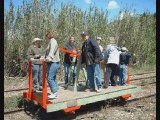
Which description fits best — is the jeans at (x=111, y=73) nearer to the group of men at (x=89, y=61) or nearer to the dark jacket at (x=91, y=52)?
the group of men at (x=89, y=61)

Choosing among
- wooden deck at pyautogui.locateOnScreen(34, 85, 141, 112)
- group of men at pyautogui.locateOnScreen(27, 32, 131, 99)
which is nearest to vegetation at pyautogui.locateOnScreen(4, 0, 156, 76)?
group of men at pyautogui.locateOnScreen(27, 32, 131, 99)

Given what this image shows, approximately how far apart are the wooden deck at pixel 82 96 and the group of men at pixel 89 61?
271 mm

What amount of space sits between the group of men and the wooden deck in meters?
0.27

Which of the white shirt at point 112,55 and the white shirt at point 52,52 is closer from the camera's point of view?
the white shirt at point 52,52

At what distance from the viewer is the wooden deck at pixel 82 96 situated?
7578mm

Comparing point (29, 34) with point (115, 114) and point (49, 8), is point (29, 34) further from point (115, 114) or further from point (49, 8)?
point (115, 114)

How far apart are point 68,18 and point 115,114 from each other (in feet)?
28.2

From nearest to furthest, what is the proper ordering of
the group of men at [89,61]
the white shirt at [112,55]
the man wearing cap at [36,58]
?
the group of men at [89,61] < the man wearing cap at [36,58] < the white shirt at [112,55]

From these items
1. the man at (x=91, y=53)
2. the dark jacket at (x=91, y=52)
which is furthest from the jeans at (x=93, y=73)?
the dark jacket at (x=91, y=52)

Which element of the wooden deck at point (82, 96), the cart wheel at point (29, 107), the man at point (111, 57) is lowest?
the cart wheel at point (29, 107)

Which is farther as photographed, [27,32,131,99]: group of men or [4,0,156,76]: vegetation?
[4,0,156,76]: vegetation

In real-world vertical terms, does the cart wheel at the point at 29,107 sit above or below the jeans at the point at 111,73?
below

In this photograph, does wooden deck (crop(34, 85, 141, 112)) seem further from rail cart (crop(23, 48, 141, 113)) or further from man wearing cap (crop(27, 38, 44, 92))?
man wearing cap (crop(27, 38, 44, 92))

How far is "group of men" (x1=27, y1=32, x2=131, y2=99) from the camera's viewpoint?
7.79m
